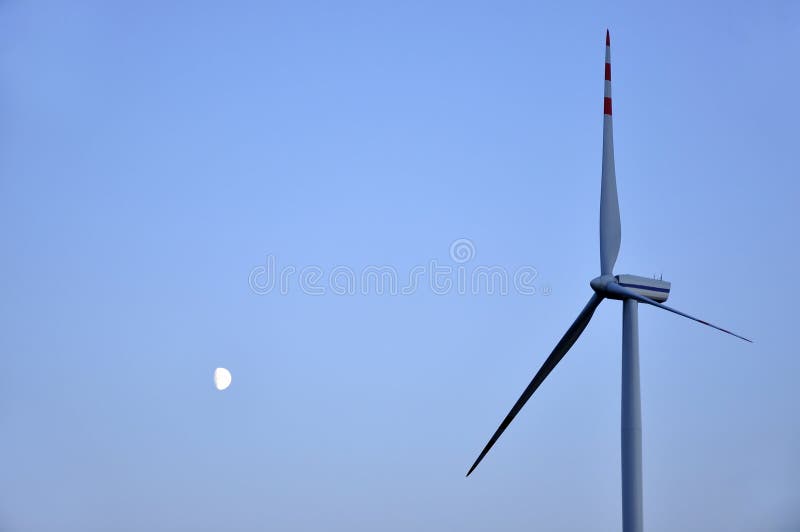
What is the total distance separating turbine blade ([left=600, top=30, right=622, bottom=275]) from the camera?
49.0m

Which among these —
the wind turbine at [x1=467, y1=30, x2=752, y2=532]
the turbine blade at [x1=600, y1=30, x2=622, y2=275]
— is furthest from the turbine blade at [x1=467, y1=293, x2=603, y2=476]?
the turbine blade at [x1=600, y1=30, x2=622, y2=275]

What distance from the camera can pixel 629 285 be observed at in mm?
45969

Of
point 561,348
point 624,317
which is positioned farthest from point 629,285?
point 561,348

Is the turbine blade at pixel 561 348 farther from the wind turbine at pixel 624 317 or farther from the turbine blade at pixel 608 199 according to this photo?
the turbine blade at pixel 608 199

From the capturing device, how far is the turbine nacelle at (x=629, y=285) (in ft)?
150

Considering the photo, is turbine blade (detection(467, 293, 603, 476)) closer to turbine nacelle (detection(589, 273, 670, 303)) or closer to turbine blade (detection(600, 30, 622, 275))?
turbine nacelle (detection(589, 273, 670, 303))

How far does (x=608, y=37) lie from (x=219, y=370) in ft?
127

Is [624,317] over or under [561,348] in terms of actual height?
over

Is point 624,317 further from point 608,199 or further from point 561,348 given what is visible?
point 608,199

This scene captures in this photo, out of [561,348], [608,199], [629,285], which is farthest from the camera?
[608,199]

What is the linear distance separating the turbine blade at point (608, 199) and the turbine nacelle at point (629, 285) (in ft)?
7.80

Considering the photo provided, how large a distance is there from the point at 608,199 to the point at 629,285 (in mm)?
5943

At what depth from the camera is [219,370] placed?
72.6 m

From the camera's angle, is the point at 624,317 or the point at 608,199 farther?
the point at 608,199
